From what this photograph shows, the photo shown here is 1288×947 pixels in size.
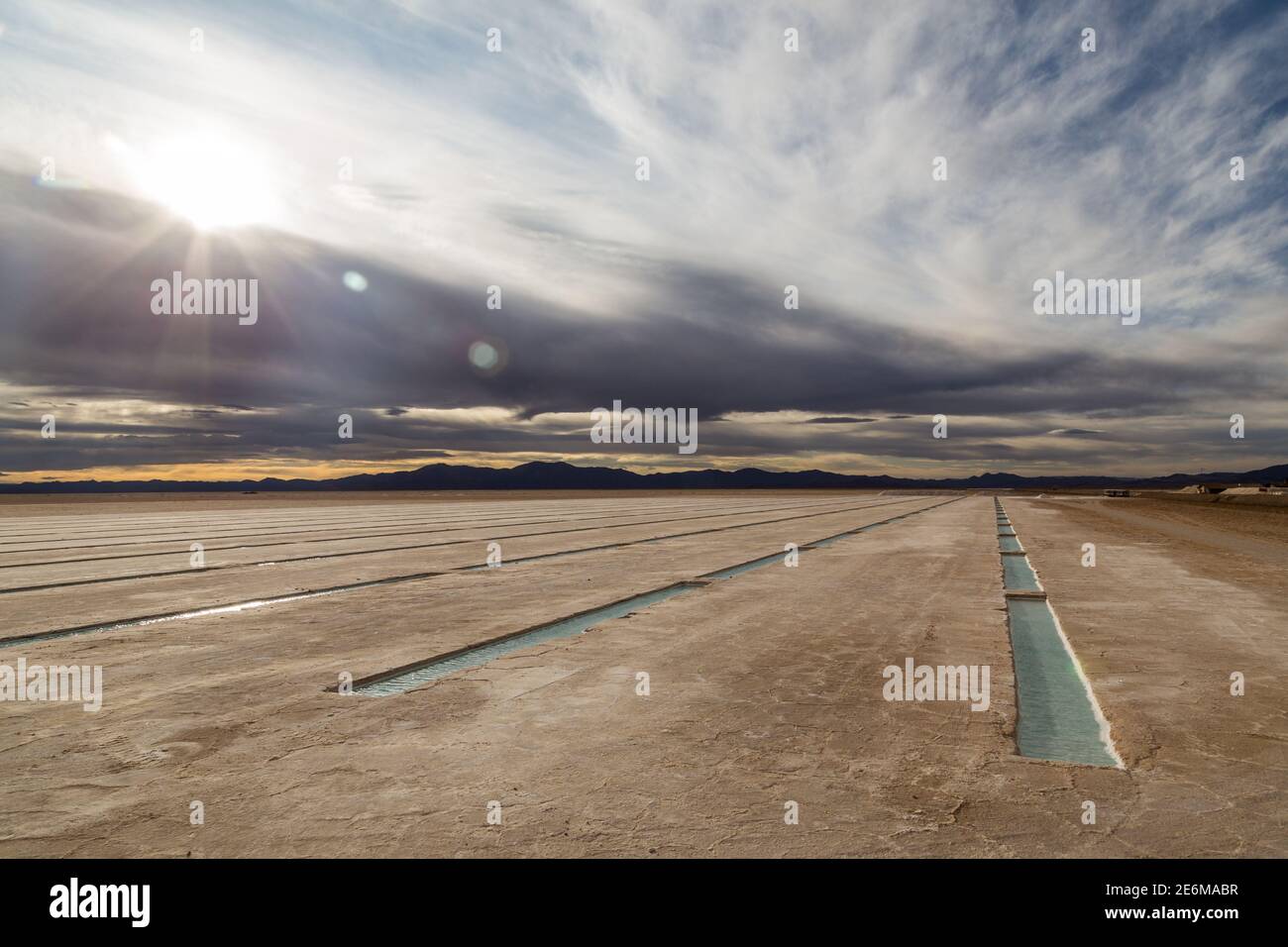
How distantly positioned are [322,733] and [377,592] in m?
7.56

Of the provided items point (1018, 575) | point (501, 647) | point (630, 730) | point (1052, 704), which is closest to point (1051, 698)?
point (1052, 704)

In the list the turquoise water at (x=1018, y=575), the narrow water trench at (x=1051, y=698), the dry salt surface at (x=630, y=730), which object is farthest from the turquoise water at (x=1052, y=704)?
the turquoise water at (x=1018, y=575)

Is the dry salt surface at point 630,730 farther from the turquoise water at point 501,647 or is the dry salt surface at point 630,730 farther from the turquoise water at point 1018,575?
the turquoise water at point 1018,575

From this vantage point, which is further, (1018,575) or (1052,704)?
(1018,575)

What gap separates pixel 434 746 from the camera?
17.7 ft

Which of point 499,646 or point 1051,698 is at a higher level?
point 499,646

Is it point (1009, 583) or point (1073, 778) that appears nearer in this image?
point (1073, 778)

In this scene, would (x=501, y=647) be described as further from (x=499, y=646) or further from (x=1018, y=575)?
(x=1018, y=575)

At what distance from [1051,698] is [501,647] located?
563cm

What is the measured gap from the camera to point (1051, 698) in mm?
6988

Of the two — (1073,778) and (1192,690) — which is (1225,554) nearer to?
(1192,690)

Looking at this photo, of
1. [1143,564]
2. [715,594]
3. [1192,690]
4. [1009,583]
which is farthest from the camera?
[1143,564]

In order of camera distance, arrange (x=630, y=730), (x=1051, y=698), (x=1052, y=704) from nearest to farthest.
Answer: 1. (x=630, y=730)
2. (x=1052, y=704)
3. (x=1051, y=698)
